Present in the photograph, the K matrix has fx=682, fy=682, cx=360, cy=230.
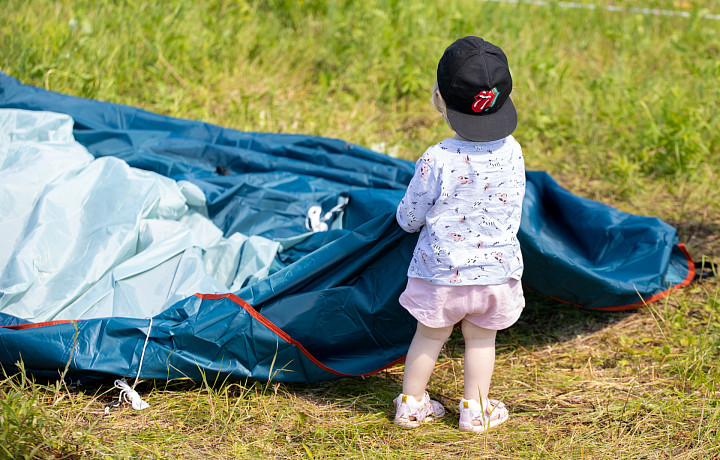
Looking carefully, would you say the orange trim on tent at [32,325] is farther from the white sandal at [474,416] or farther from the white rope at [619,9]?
the white rope at [619,9]

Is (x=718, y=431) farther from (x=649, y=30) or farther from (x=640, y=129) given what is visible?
(x=649, y=30)

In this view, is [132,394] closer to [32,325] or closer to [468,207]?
[32,325]

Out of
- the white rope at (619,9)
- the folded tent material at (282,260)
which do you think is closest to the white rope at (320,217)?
the folded tent material at (282,260)

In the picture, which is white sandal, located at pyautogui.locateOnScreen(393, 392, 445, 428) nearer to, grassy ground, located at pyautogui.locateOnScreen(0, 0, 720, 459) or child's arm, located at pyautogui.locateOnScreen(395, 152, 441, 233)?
grassy ground, located at pyautogui.locateOnScreen(0, 0, 720, 459)

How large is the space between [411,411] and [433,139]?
8.28ft

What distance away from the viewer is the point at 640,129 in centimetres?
424

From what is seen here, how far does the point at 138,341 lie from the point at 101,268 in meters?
0.40

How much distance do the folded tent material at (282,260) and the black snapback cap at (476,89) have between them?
50cm

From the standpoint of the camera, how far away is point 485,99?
74.2 inches

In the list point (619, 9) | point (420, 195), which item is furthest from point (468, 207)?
point (619, 9)

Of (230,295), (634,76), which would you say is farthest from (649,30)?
(230,295)

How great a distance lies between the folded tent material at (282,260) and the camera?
7.39ft

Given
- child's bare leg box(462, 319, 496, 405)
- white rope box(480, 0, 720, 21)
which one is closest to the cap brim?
child's bare leg box(462, 319, 496, 405)

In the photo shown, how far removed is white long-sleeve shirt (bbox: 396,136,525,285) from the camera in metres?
1.94
